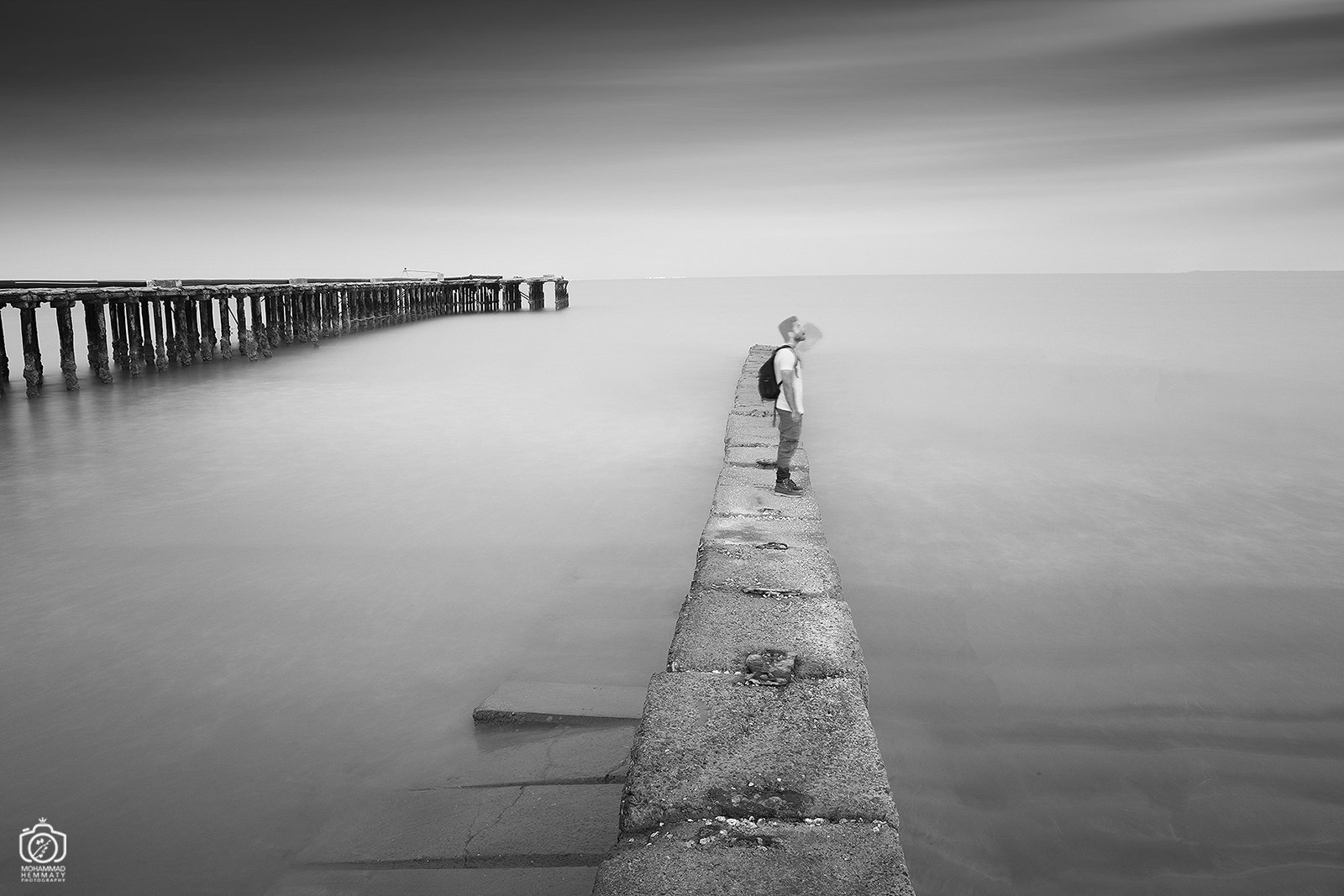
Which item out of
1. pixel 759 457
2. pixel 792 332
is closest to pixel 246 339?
pixel 759 457

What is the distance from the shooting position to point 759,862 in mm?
2053

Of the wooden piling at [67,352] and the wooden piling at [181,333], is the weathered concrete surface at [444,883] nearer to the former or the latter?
the wooden piling at [67,352]

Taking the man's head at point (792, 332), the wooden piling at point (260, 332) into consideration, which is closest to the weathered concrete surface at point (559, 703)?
the man's head at point (792, 332)

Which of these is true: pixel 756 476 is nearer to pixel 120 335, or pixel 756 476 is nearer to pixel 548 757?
pixel 548 757

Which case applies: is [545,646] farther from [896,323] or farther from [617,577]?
[896,323]

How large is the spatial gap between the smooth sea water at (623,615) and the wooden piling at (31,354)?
293 millimetres

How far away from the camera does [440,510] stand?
24.2ft

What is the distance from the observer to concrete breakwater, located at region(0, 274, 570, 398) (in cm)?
1359

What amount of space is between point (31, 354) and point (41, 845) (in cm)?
1289

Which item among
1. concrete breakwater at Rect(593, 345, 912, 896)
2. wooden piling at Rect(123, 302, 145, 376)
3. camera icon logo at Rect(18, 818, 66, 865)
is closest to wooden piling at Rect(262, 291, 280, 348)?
wooden piling at Rect(123, 302, 145, 376)

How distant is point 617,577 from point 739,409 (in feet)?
11.5

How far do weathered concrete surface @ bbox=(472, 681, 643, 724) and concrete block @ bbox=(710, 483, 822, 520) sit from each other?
1455 millimetres
